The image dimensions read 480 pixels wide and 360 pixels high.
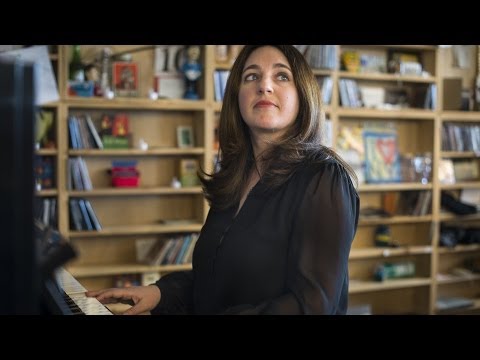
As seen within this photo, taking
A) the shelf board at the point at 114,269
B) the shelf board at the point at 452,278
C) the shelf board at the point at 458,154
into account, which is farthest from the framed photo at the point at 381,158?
the shelf board at the point at 114,269

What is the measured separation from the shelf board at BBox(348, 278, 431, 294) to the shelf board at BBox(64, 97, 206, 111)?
172cm

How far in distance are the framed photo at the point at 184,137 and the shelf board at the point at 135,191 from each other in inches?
11.5

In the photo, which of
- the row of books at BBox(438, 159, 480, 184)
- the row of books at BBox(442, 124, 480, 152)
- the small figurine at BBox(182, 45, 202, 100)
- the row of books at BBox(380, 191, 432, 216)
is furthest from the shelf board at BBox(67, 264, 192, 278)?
the row of books at BBox(442, 124, 480, 152)

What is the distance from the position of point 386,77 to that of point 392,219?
3.42 feet

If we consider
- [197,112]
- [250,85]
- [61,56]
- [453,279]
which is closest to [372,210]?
[453,279]

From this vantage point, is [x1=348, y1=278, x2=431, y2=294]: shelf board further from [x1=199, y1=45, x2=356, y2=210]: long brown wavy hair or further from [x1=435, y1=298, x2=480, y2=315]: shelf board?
[x1=199, y1=45, x2=356, y2=210]: long brown wavy hair

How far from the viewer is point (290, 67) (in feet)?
4.48

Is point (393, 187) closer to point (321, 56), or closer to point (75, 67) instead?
point (321, 56)

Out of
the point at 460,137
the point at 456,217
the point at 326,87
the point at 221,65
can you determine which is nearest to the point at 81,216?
the point at 221,65

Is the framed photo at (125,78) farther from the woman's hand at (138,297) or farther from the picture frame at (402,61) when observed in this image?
the woman's hand at (138,297)
